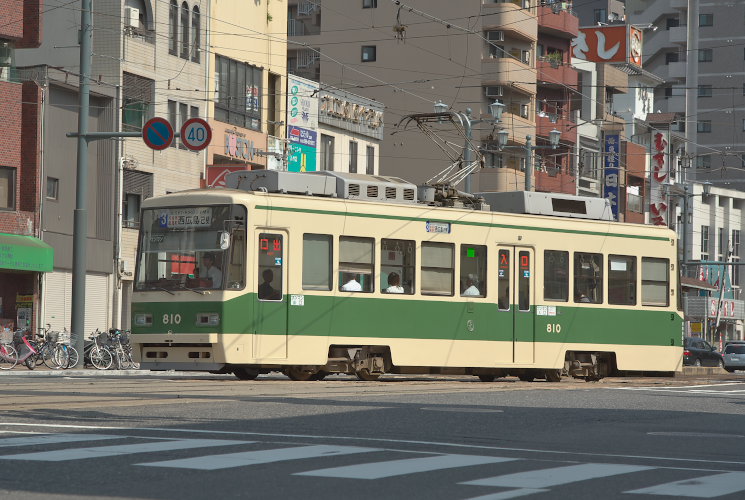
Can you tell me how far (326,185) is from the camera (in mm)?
25375

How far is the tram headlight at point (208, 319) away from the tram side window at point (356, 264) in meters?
2.49

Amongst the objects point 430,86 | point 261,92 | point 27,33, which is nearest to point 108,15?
point 27,33

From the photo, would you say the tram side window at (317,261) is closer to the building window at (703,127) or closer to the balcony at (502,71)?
the balcony at (502,71)

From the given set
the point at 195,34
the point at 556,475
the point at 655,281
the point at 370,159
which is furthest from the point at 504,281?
the point at 370,159

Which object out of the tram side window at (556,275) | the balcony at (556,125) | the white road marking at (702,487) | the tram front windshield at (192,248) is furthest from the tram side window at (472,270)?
the balcony at (556,125)

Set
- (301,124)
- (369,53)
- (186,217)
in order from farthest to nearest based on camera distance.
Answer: (369,53)
(301,124)
(186,217)

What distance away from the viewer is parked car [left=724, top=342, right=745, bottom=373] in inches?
2389

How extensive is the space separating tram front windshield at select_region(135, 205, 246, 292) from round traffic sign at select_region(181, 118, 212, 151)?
41.9 ft

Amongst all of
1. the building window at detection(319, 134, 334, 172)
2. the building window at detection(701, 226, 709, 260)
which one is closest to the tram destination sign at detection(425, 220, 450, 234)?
the building window at detection(319, 134, 334, 172)

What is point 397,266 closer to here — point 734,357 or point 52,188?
point 52,188

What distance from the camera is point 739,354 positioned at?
201 ft

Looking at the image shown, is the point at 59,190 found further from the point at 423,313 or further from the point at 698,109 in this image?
the point at 698,109

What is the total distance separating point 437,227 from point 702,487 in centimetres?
1669

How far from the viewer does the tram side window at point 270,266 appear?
78.4 feet
